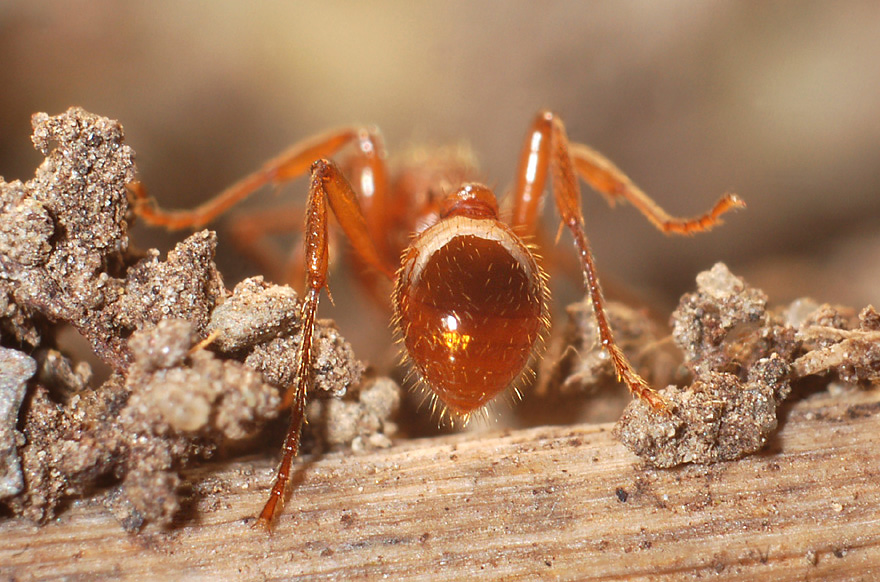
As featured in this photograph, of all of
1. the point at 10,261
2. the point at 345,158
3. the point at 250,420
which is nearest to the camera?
the point at 250,420

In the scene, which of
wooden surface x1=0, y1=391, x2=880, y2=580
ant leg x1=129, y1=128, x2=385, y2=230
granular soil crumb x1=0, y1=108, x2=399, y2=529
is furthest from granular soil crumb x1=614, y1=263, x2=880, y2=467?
ant leg x1=129, y1=128, x2=385, y2=230

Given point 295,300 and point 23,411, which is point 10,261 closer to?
point 23,411

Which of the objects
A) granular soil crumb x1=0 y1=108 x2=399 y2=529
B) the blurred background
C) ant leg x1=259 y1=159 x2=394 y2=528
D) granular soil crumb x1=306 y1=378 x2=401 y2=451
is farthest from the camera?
the blurred background

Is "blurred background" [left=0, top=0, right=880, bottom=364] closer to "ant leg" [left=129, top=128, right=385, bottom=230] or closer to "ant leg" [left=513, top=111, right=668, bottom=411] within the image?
"ant leg" [left=129, top=128, right=385, bottom=230]

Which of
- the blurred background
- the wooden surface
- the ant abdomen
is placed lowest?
the wooden surface

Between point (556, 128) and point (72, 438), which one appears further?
point (556, 128)

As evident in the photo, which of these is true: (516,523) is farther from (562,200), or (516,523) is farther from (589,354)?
(562,200)

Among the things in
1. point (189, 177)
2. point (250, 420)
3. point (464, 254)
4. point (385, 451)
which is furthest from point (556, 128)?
point (189, 177)

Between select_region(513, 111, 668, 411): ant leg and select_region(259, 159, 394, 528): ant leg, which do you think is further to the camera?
select_region(513, 111, 668, 411): ant leg

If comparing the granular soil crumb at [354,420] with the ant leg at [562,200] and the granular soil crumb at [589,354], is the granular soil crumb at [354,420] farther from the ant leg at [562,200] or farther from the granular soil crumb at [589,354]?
the ant leg at [562,200]
